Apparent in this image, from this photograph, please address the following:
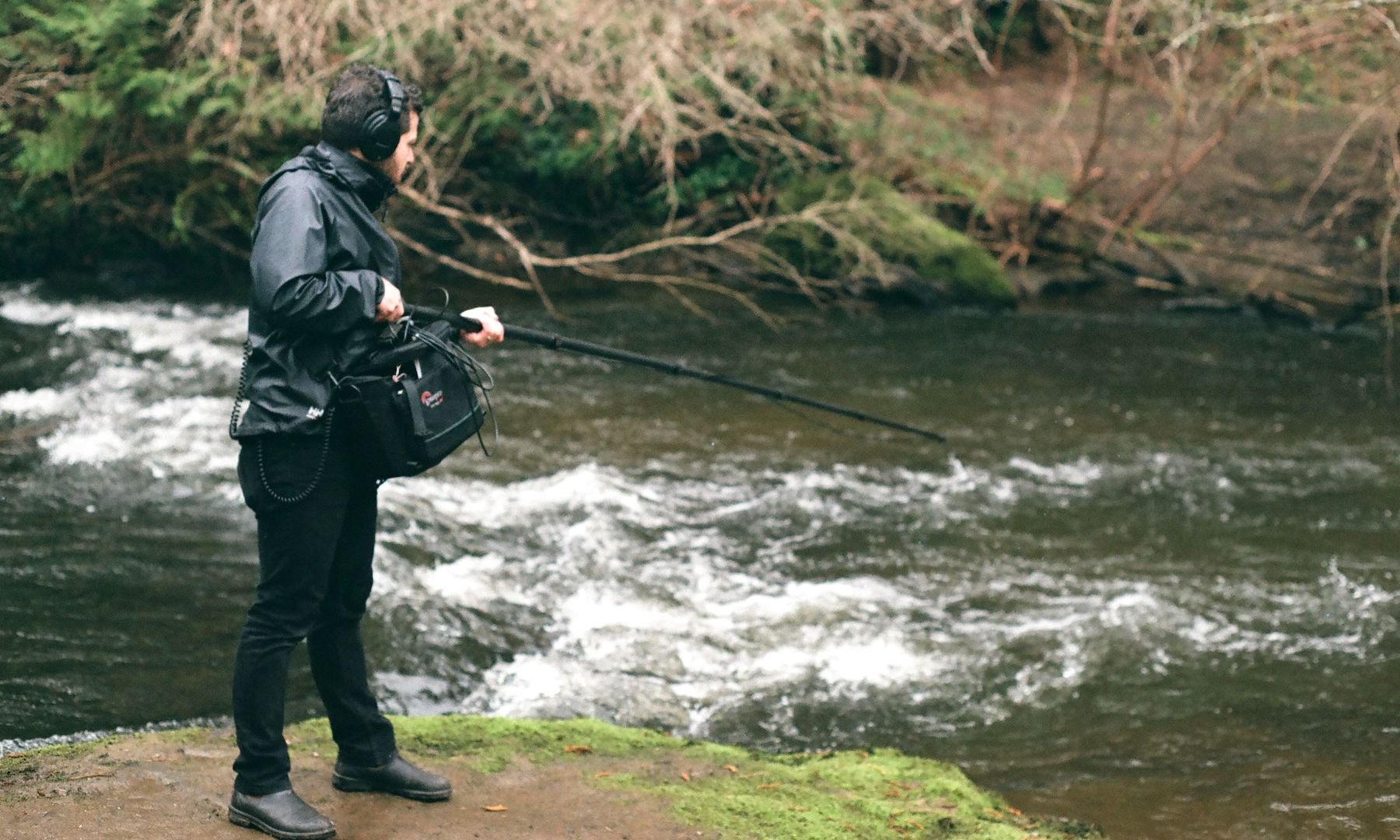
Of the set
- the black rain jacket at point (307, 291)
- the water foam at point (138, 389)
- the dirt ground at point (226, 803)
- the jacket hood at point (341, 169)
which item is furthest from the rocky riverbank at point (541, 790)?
the water foam at point (138, 389)

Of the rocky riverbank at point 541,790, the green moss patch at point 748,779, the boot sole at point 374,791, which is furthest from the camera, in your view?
the green moss patch at point 748,779

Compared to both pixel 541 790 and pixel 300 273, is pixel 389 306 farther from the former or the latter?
pixel 541 790

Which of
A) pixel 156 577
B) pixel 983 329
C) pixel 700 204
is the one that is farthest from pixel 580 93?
pixel 156 577

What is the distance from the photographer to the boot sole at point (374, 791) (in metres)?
3.74

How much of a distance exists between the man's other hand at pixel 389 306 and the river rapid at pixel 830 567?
221 cm

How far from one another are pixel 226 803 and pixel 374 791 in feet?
1.25

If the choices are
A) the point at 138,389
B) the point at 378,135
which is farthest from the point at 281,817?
the point at 138,389

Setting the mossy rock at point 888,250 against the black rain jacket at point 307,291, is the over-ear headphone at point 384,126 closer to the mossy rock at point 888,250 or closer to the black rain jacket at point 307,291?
the black rain jacket at point 307,291

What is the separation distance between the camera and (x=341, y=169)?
11.1ft

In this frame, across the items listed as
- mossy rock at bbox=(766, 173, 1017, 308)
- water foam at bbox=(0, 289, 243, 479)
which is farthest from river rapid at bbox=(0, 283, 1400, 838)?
mossy rock at bbox=(766, 173, 1017, 308)

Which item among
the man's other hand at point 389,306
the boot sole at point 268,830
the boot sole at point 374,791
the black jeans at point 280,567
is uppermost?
the man's other hand at point 389,306

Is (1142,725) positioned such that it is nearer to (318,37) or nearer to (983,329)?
(983,329)

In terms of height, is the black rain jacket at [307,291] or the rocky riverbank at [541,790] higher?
the black rain jacket at [307,291]

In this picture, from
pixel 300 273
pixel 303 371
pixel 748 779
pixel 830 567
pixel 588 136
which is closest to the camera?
pixel 300 273
